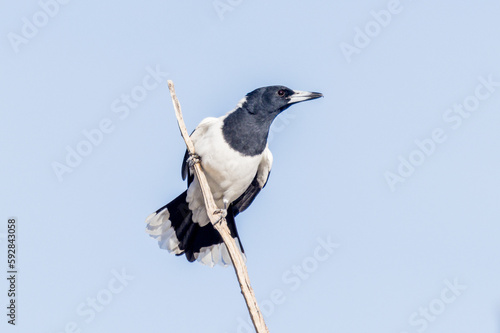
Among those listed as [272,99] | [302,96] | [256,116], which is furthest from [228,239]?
[302,96]

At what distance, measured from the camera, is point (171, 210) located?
8.54m

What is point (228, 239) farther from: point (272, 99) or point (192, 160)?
point (272, 99)

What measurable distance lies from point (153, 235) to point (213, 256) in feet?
2.32

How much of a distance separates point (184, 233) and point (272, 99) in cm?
179

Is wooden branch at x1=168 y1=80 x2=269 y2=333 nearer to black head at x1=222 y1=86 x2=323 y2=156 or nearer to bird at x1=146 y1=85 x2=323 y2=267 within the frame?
bird at x1=146 y1=85 x2=323 y2=267

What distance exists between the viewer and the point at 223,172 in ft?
25.7

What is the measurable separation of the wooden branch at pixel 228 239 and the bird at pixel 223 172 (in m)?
0.29

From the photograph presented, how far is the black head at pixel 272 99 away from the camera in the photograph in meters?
8.16

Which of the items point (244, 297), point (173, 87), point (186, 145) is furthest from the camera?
point (186, 145)

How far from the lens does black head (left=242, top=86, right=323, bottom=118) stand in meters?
8.16

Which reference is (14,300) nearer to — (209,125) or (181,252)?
(181,252)

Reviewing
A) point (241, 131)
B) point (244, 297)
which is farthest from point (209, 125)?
point (244, 297)

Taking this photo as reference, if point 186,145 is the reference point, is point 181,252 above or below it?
below

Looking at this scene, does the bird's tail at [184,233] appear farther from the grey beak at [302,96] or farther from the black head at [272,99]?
the grey beak at [302,96]
